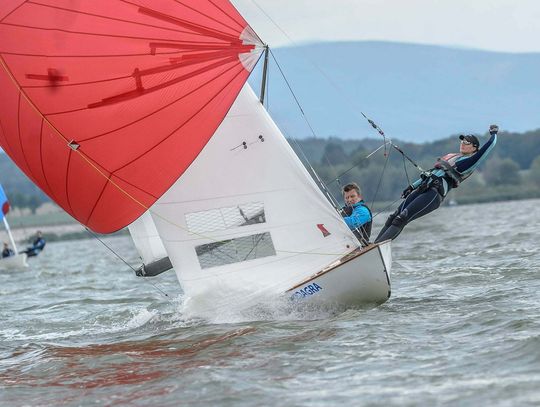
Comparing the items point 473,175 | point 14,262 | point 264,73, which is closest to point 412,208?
point 264,73

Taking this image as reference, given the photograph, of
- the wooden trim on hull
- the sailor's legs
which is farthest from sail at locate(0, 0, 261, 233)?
the sailor's legs

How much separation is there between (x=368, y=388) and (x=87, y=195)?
13.4 ft

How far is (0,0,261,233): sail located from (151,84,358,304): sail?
1.21 ft

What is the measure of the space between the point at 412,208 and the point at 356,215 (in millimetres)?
632

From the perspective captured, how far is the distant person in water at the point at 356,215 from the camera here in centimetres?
1002

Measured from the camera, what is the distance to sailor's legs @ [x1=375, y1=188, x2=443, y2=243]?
33.5 feet

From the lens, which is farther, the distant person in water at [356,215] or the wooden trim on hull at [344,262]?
the distant person in water at [356,215]

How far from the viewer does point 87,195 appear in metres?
9.73

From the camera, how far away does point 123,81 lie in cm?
919

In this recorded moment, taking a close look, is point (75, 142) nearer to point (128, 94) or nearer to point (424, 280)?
point (128, 94)

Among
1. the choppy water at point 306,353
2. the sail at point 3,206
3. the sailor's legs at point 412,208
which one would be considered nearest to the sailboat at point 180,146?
the choppy water at point 306,353

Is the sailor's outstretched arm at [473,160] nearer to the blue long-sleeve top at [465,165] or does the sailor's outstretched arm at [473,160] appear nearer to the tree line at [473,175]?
the blue long-sleeve top at [465,165]

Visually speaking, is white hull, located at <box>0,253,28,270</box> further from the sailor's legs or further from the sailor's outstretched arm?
the sailor's outstretched arm

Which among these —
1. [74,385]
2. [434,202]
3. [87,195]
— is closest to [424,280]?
[434,202]
